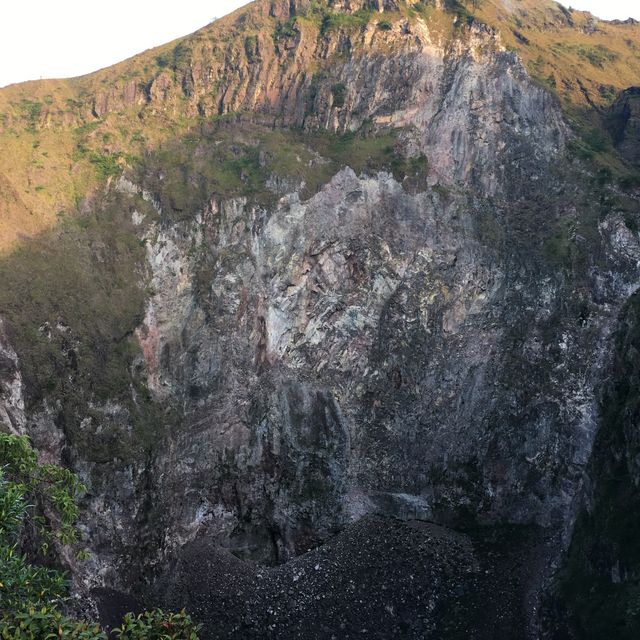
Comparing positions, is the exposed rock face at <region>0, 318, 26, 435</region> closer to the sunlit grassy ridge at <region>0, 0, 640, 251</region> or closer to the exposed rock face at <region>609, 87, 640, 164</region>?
the sunlit grassy ridge at <region>0, 0, 640, 251</region>

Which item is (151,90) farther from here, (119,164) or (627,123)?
(627,123)

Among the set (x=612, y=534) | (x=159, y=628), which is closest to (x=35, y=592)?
(x=159, y=628)

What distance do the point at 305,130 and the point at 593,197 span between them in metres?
22.1

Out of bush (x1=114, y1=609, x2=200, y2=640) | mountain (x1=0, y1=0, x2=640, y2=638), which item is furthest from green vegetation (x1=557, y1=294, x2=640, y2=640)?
bush (x1=114, y1=609, x2=200, y2=640)

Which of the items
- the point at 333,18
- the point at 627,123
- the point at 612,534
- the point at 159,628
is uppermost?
the point at 333,18

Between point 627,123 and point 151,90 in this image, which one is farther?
point 151,90

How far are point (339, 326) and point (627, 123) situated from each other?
2893 cm

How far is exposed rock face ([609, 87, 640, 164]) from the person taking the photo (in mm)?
46031

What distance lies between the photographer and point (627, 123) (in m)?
46.7

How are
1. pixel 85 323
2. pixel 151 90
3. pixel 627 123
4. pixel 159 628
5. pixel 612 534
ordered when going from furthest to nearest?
pixel 151 90 < pixel 627 123 < pixel 85 323 < pixel 612 534 < pixel 159 628

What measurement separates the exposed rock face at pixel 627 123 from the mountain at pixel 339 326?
0.67 feet

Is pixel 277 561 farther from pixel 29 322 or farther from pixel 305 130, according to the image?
pixel 305 130

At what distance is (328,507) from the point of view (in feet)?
114

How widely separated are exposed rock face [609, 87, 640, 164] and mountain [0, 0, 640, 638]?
0.67 feet
